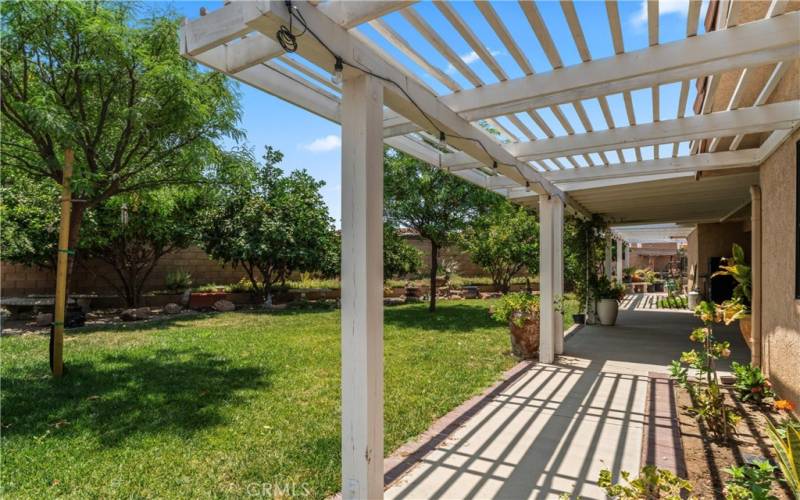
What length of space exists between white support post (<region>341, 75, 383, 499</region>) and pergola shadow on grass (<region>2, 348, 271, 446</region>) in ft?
7.42

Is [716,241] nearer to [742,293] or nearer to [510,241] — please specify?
[510,241]

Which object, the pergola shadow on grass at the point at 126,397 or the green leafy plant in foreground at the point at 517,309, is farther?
the green leafy plant in foreground at the point at 517,309

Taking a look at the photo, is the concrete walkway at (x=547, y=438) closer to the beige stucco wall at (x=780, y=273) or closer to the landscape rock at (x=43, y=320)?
the beige stucco wall at (x=780, y=273)

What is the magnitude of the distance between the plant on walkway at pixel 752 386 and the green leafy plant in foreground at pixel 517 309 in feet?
8.78

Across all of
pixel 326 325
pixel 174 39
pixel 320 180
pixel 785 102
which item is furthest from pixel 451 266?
pixel 785 102

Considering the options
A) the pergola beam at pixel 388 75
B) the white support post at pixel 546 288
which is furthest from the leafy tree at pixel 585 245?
the pergola beam at pixel 388 75

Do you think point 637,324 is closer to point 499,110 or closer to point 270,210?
point 499,110

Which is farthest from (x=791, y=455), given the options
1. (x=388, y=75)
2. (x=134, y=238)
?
(x=134, y=238)

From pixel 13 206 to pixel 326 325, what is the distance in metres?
7.84

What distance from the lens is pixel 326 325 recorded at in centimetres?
988

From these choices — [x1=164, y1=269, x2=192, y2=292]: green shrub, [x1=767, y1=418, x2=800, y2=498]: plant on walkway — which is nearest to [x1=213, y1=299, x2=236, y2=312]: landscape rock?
[x1=164, y1=269, x2=192, y2=292]: green shrub

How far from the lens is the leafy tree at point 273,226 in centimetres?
1261

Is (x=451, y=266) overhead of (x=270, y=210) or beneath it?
beneath

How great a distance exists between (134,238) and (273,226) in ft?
12.3
